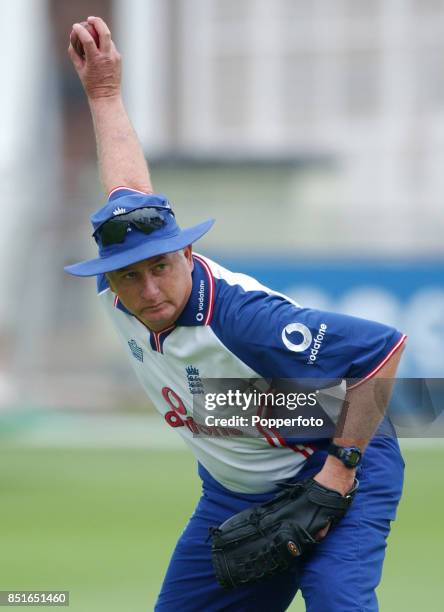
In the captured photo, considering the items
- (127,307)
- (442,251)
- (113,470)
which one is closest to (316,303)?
(442,251)

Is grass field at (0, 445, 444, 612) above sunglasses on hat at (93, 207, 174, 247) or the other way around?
the other way around

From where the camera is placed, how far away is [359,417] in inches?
173

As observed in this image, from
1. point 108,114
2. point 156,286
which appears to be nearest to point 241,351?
point 156,286

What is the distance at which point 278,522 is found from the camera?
14.6 ft

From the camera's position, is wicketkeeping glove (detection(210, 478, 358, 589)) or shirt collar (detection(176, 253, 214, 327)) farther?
shirt collar (detection(176, 253, 214, 327))

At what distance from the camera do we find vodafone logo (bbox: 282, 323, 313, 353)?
4.31 metres

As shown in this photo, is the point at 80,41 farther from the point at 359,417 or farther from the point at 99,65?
the point at 359,417

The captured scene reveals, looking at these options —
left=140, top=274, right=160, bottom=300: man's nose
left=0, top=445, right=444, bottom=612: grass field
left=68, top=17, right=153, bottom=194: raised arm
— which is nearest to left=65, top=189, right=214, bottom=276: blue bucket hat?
left=140, top=274, right=160, bottom=300: man's nose

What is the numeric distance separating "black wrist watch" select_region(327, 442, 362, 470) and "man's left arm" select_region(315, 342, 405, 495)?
11mm

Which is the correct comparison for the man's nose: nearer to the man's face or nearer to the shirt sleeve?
the man's face

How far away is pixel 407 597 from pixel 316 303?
7797 mm

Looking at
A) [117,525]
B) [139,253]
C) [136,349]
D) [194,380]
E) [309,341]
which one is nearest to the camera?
[309,341]

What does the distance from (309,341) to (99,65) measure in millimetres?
1766

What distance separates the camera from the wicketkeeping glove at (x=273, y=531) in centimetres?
437
